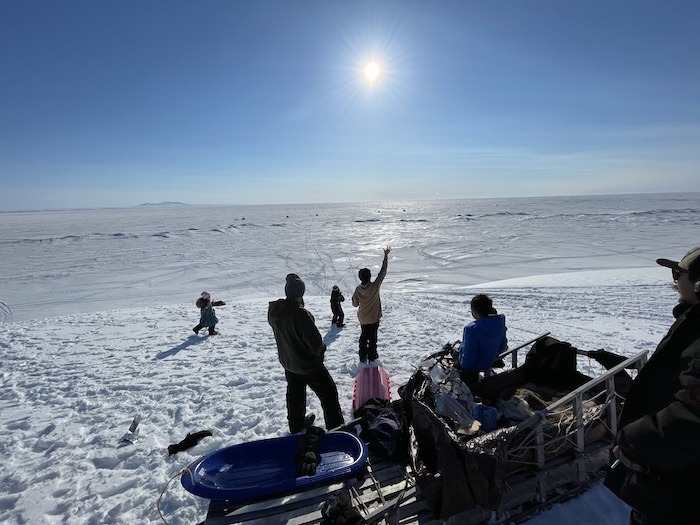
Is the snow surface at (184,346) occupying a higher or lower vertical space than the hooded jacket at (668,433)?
lower

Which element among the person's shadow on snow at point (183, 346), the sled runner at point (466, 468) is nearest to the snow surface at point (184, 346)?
the person's shadow on snow at point (183, 346)

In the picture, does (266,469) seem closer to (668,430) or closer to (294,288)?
(294,288)

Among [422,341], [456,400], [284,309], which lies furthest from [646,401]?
[422,341]

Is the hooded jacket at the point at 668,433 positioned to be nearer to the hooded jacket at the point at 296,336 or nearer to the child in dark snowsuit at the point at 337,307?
the hooded jacket at the point at 296,336

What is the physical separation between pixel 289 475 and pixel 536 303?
10069 millimetres

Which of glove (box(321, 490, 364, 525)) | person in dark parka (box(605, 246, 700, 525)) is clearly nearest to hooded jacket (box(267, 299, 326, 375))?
glove (box(321, 490, 364, 525))

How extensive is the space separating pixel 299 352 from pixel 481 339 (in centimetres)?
197

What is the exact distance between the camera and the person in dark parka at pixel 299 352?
13.4 feet

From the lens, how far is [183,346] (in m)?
8.66

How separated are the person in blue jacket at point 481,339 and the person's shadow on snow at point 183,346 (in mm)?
6537

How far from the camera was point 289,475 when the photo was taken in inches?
135

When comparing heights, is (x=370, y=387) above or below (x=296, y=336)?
below

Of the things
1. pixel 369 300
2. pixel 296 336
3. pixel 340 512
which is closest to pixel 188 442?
pixel 296 336

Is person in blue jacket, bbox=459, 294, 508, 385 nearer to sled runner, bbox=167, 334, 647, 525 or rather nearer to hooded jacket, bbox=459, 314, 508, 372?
hooded jacket, bbox=459, 314, 508, 372
